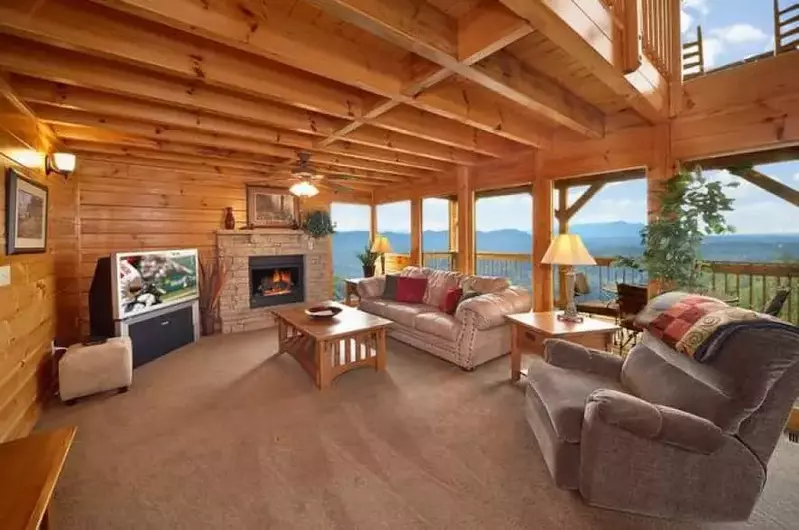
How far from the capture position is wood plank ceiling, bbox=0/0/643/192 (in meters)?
1.72

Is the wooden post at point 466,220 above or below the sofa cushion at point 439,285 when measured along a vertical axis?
above

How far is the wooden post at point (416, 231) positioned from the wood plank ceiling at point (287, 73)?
7.41ft

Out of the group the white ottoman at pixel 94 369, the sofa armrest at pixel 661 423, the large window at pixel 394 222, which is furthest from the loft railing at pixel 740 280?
the white ottoman at pixel 94 369

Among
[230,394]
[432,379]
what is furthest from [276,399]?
[432,379]

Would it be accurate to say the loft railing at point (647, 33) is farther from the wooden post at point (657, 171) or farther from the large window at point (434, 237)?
the large window at point (434, 237)

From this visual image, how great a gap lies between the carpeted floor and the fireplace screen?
2.28 meters

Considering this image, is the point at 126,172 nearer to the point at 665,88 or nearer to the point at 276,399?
the point at 276,399

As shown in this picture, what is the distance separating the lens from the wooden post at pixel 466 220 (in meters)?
5.25

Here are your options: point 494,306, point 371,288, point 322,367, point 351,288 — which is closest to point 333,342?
point 322,367

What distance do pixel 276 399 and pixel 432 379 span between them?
54.1 inches

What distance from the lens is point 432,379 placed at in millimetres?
3209

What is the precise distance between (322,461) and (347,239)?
6.42 metres

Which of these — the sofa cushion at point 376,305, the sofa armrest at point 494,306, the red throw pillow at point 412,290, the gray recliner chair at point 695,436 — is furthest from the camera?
the red throw pillow at point 412,290

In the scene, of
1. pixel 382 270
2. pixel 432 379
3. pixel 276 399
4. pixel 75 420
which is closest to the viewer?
pixel 75 420
